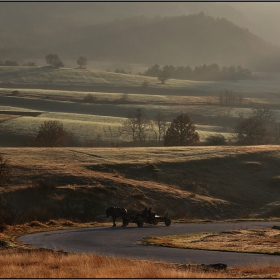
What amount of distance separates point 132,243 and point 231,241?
21.0 ft

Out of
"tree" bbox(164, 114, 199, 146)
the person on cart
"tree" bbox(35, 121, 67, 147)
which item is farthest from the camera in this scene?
"tree" bbox(164, 114, 199, 146)

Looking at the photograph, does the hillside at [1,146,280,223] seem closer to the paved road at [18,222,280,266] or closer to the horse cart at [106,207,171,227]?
the horse cart at [106,207,171,227]

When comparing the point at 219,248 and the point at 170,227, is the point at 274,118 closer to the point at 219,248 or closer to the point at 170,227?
the point at 170,227

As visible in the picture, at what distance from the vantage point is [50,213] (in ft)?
199

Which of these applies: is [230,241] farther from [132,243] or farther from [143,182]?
[143,182]

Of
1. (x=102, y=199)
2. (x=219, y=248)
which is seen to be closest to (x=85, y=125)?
(x=102, y=199)

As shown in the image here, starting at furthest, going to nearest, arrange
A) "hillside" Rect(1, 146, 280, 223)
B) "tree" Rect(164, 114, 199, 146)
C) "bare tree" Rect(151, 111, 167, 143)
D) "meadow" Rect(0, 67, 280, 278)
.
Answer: "bare tree" Rect(151, 111, 167, 143) → "tree" Rect(164, 114, 199, 146) → "hillside" Rect(1, 146, 280, 223) → "meadow" Rect(0, 67, 280, 278)

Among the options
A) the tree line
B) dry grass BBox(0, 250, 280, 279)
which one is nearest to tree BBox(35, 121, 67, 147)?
the tree line

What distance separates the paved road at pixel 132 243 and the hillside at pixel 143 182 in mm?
13130

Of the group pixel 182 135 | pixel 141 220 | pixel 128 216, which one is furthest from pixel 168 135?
pixel 128 216

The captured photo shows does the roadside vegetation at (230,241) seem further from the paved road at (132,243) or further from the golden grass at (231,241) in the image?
the paved road at (132,243)

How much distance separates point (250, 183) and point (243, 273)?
58579 mm

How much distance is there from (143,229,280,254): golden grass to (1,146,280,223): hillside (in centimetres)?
1954

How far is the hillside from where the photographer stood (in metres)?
63.5
